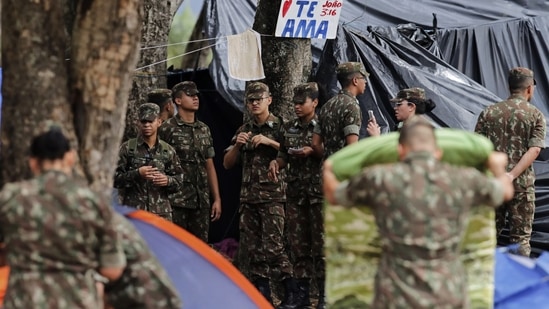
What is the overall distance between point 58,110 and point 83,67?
0.32 m

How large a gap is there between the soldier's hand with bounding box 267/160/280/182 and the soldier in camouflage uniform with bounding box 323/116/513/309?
13.3ft

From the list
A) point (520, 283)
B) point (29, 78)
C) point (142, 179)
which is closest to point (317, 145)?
point (142, 179)

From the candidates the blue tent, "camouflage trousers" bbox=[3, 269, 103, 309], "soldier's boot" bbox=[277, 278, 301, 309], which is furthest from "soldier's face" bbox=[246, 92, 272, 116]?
"camouflage trousers" bbox=[3, 269, 103, 309]

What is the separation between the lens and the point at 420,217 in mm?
5871

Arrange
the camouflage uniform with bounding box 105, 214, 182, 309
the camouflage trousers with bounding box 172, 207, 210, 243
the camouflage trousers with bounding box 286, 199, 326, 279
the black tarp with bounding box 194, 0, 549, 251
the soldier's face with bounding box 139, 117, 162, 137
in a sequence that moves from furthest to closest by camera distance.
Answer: the black tarp with bounding box 194, 0, 549, 251, the camouflage trousers with bounding box 172, 207, 210, 243, the camouflage trousers with bounding box 286, 199, 326, 279, the soldier's face with bounding box 139, 117, 162, 137, the camouflage uniform with bounding box 105, 214, 182, 309

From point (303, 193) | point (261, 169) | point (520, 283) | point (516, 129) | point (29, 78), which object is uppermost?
point (29, 78)

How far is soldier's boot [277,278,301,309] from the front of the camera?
392 inches

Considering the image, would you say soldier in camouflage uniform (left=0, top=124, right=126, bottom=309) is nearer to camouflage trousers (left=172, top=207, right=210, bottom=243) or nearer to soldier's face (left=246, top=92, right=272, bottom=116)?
soldier's face (left=246, top=92, right=272, bottom=116)

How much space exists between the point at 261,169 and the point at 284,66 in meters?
1.68

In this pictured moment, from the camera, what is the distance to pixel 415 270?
5.90 meters

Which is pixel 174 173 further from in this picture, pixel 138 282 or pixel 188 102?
pixel 138 282

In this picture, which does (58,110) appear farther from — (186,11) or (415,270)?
(186,11)

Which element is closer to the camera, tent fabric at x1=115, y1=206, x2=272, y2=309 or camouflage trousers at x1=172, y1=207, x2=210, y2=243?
tent fabric at x1=115, y1=206, x2=272, y2=309

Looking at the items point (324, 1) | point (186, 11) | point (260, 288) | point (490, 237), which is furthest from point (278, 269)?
point (186, 11)
